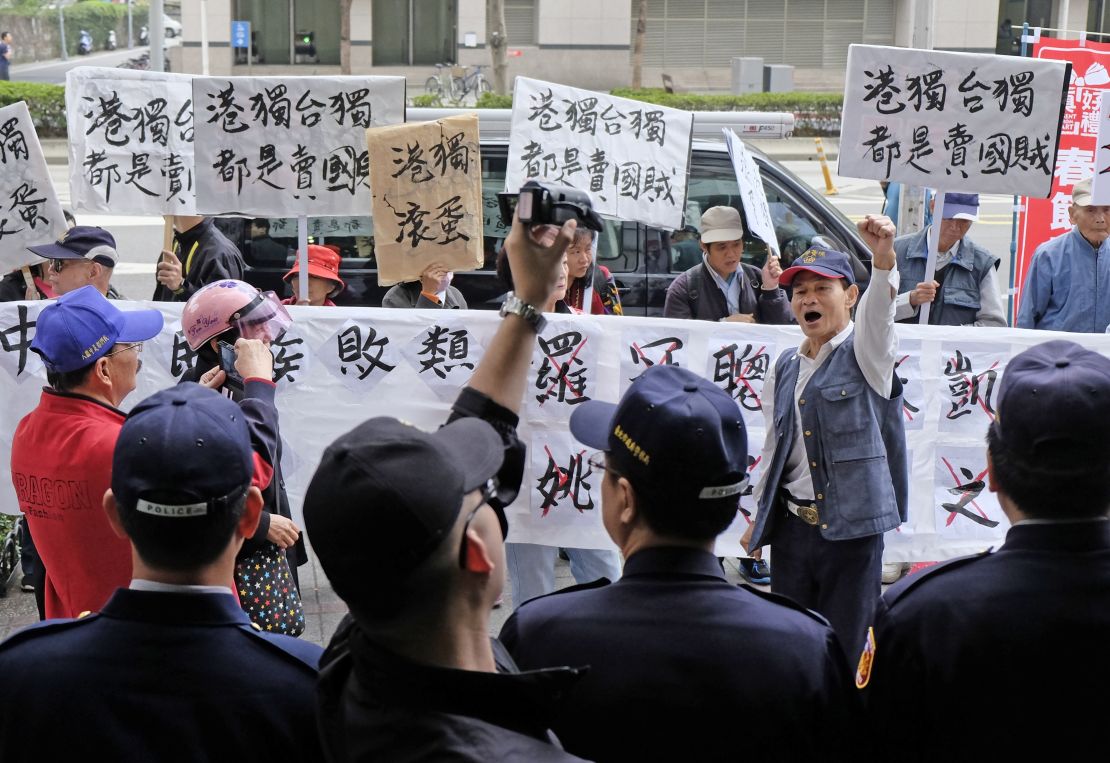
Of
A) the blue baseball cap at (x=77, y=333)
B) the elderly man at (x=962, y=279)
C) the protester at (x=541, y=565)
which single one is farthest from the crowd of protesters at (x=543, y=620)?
the elderly man at (x=962, y=279)

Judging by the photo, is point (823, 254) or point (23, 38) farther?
point (23, 38)

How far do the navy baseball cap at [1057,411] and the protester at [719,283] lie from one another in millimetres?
3715

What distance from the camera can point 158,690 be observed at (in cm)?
193

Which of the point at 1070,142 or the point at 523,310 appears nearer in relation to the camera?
the point at 523,310

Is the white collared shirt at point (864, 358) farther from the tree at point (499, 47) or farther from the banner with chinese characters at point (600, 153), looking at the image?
the tree at point (499, 47)

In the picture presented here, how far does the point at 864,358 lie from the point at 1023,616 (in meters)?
1.88

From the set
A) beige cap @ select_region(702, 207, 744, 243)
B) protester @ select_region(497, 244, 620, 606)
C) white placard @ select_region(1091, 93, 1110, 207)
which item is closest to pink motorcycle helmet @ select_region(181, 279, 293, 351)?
protester @ select_region(497, 244, 620, 606)

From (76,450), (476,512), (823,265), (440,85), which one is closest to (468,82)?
(440,85)

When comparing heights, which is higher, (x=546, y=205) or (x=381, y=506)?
(x=546, y=205)

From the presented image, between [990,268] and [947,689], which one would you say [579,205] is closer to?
[947,689]

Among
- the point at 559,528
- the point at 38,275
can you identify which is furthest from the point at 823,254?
the point at 38,275

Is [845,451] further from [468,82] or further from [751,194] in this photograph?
[468,82]

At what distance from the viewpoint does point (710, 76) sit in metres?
31.3

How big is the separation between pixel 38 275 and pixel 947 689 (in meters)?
5.18
